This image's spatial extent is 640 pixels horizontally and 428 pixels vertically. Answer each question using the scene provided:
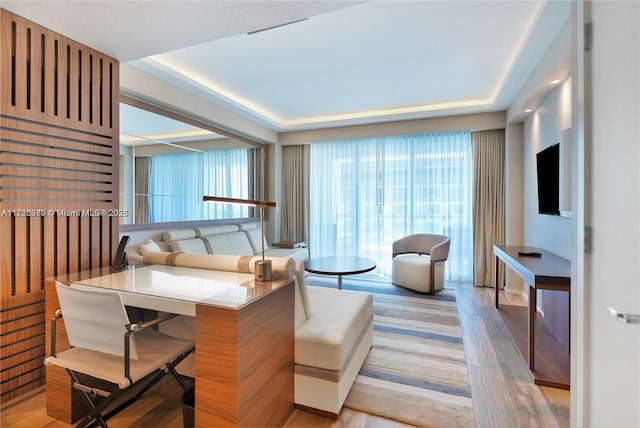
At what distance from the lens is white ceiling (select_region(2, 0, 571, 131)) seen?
6.02 feet

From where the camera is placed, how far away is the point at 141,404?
1.80 meters

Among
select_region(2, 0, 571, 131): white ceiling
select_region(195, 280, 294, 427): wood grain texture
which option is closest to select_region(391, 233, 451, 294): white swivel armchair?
select_region(2, 0, 571, 131): white ceiling

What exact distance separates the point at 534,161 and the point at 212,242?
414 centimetres

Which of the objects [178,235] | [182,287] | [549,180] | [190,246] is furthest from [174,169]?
[549,180]

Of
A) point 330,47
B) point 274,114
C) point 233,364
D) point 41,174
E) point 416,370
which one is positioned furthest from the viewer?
point 274,114

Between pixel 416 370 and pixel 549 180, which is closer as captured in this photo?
pixel 416 370

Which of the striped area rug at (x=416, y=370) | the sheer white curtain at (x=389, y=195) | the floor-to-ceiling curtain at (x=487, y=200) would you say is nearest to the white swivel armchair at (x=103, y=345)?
the striped area rug at (x=416, y=370)

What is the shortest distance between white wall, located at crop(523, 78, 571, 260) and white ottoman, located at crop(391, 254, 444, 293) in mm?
1212

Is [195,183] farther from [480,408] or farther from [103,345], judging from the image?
[480,408]

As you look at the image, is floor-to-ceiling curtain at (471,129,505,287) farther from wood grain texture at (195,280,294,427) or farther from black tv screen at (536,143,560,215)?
wood grain texture at (195,280,294,427)

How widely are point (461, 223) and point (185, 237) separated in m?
4.03

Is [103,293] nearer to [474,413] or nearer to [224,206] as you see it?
[474,413]

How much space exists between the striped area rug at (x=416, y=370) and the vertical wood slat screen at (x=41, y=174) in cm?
213

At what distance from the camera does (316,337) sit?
5.70ft
